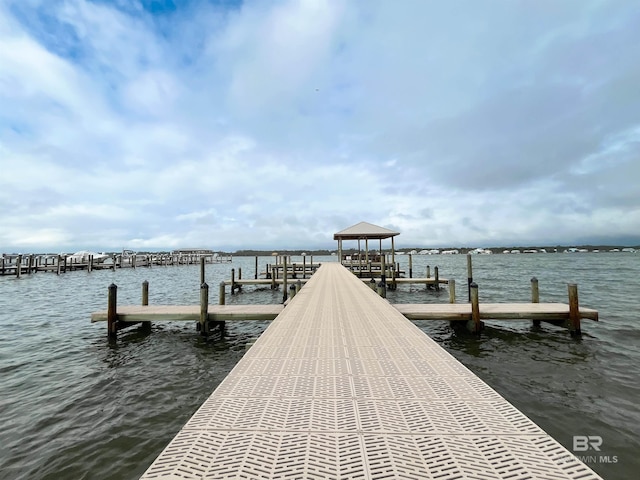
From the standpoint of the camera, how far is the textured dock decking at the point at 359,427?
1.86 metres

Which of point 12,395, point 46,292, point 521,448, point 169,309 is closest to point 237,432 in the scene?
point 521,448

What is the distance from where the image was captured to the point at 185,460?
194 cm

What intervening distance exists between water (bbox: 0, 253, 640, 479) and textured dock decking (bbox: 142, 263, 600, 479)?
96.5 inches

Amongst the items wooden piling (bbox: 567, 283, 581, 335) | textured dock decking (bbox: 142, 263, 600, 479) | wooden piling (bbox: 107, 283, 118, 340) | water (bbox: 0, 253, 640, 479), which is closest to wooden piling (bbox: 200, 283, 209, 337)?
water (bbox: 0, 253, 640, 479)

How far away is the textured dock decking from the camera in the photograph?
6.10 ft

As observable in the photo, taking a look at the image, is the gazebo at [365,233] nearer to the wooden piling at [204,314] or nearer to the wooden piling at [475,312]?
the wooden piling at [475,312]

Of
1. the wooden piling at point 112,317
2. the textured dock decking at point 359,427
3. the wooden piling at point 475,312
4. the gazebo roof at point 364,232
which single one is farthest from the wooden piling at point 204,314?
the gazebo roof at point 364,232

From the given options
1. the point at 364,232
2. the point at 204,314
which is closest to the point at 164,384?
the point at 204,314

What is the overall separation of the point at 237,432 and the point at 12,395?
263 inches

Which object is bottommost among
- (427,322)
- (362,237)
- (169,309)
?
(427,322)

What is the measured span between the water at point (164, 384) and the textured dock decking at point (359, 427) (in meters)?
2.45

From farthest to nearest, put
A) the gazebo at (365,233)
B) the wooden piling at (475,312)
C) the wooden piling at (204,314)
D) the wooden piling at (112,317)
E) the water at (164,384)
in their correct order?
the gazebo at (365,233), the wooden piling at (204,314), the wooden piling at (112,317), the wooden piling at (475,312), the water at (164,384)

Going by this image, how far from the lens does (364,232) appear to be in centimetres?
2394

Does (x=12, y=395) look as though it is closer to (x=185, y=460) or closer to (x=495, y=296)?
(x=185, y=460)
